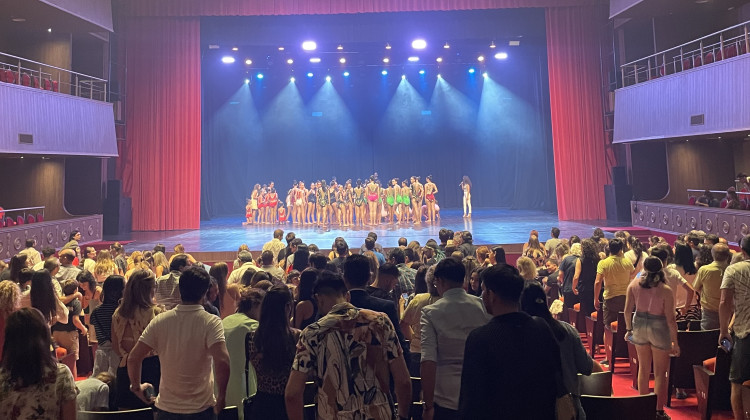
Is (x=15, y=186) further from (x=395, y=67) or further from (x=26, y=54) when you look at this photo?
(x=395, y=67)

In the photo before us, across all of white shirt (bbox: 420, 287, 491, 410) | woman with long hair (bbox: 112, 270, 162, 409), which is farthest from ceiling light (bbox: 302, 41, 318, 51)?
white shirt (bbox: 420, 287, 491, 410)

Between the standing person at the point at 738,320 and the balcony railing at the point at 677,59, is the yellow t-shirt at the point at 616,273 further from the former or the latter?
the balcony railing at the point at 677,59

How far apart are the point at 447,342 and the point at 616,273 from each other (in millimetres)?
3635

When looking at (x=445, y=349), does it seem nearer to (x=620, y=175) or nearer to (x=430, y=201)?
(x=620, y=175)

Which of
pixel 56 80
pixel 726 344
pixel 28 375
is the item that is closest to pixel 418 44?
pixel 56 80

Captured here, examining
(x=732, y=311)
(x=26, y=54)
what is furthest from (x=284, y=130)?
(x=732, y=311)

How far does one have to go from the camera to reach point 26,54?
55.5 feet

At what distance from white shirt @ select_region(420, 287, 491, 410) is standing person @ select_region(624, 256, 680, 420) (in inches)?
86.5

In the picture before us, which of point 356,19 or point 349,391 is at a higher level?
point 356,19

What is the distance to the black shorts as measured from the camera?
396 centimetres

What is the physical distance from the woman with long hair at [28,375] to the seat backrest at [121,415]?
40cm

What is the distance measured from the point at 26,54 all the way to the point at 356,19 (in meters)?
9.11

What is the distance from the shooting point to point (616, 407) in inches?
121

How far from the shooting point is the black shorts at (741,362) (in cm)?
396
